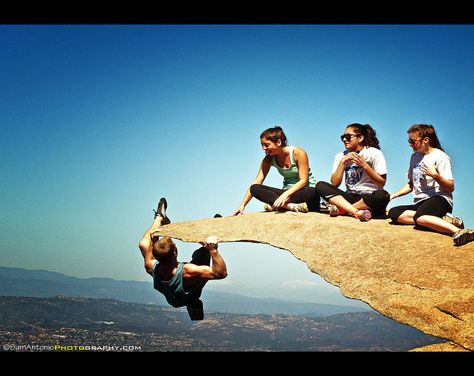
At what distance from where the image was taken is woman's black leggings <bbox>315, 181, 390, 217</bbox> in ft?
21.9

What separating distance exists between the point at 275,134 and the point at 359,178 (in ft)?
5.28

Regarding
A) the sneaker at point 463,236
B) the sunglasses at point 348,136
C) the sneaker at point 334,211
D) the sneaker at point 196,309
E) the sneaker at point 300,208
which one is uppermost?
the sunglasses at point 348,136

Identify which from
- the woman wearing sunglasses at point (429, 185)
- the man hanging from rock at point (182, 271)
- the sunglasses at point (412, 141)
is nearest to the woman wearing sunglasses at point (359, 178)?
the woman wearing sunglasses at point (429, 185)

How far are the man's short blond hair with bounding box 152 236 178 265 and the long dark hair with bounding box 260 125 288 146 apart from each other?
2.66m

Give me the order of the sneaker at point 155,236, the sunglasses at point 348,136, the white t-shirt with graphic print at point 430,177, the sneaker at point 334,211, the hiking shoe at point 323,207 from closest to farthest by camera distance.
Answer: the white t-shirt with graphic print at point 430,177
the sunglasses at point 348,136
the sneaker at point 334,211
the sneaker at point 155,236
the hiking shoe at point 323,207

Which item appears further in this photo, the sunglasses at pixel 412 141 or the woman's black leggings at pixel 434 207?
the sunglasses at pixel 412 141

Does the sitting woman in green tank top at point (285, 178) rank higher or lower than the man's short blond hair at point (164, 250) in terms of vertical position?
higher

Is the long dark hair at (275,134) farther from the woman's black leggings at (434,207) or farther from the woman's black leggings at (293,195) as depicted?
the woman's black leggings at (434,207)

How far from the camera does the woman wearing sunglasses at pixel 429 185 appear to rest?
223 inches

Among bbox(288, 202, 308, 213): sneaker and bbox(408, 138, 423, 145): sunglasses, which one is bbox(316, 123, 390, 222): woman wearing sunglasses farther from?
bbox(408, 138, 423, 145): sunglasses

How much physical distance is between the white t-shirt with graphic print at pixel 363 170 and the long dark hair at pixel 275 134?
0.98 meters

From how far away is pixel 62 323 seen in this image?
144m
